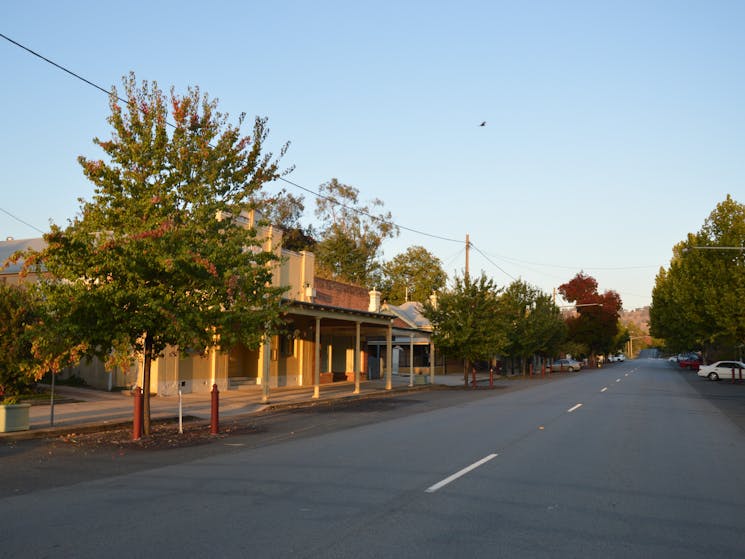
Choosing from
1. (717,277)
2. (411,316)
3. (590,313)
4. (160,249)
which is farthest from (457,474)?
(590,313)

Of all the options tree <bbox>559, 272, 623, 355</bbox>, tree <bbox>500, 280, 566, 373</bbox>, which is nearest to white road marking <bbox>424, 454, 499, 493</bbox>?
tree <bbox>500, 280, 566, 373</bbox>

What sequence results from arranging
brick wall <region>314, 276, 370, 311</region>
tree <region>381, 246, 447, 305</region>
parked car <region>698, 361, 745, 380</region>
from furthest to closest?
tree <region>381, 246, 447, 305</region>
parked car <region>698, 361, 745, 380</region>
brick wall <region>314, 276, 370, 311</region>

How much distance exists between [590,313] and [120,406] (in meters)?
72.1

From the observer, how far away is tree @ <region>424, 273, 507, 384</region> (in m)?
37.8

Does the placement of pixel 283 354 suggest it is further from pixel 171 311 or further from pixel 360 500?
pixel 360 500

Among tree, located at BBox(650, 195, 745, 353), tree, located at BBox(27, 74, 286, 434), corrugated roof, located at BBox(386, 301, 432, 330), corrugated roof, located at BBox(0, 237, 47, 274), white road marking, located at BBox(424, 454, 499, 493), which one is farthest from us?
corrugated roof, located at BBox(386, 301, 432, 330)

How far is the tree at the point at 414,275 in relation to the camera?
257ft

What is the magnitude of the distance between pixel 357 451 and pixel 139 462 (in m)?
3.75

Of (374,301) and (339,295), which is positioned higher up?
(339,295)

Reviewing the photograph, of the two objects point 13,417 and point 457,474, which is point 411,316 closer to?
point 13,417

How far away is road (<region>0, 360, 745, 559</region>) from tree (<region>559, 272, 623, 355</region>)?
71.8 m

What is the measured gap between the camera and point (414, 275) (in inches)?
3147

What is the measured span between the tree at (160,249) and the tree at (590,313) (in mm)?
71638

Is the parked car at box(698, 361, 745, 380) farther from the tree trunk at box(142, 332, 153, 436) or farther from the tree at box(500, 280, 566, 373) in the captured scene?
the tree trunk at box(142, 332, 153, 436)
